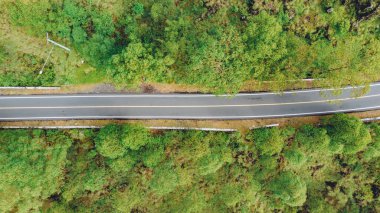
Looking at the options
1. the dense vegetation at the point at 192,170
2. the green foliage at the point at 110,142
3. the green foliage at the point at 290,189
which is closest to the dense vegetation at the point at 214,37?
the green foliage at the point at 110,142

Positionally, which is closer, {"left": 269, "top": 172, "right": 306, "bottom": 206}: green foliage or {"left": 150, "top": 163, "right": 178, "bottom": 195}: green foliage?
{"left": 150, "top": 163, "right": 178, "bottom": 195}: green foliage

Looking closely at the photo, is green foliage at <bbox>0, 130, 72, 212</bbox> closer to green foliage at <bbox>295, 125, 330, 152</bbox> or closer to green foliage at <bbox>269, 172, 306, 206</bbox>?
green foliage at <bbox>269, 172, 306, 206</bbox>

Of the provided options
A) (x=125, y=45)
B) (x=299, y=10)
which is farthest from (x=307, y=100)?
(x=125, y=45)

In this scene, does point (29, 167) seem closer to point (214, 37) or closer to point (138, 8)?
point (138, 8)

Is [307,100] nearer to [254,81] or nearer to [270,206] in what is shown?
[254,81]

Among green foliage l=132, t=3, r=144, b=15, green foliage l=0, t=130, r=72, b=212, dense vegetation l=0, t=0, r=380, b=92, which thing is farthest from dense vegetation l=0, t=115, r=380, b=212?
green foliage l=132, t=3, r=144, b=15

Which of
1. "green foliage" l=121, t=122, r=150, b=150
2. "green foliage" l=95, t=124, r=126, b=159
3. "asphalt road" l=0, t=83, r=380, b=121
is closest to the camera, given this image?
"green foliage" l=121, t=122, r=150, b=150
